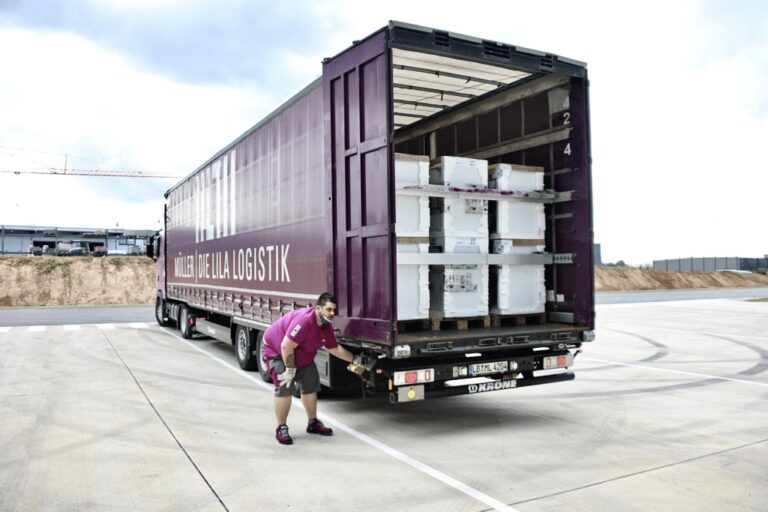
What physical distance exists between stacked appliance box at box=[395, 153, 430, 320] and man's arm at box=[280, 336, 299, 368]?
3.53 feet

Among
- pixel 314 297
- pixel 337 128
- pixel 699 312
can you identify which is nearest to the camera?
pixel 337 128

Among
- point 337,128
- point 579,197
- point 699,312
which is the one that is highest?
point 337,128

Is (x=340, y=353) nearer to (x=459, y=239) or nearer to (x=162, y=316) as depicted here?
(x=459, y=239)

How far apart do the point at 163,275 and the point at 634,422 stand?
14056 mm

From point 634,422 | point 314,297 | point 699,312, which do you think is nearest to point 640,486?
point 634,422

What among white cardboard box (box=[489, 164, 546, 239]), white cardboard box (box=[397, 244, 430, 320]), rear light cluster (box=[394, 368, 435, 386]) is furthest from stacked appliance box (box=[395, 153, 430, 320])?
white cardboard box (box=[489, 164, 546, 239])

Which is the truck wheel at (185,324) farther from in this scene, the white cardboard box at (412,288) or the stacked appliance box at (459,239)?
the white cardboard box at (412,288)

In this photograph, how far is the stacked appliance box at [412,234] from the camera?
19.1 feet

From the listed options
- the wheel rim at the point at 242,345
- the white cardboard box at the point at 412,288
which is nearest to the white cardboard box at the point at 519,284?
the white cardboard box at the point at 412,288

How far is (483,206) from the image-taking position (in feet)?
20.8

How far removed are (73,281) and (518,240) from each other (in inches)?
1545

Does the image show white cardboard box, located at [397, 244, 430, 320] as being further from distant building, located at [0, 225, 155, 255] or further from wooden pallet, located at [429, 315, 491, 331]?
distant building, located at [0, 225, 155, 255]

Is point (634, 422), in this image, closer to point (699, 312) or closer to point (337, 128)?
point (337, 128)

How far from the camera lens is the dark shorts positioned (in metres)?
5.80
